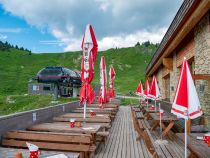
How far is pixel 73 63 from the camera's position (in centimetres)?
9288

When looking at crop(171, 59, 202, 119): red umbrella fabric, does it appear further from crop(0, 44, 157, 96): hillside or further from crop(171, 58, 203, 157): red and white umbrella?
crop(0, 44, 157, 96): hillside

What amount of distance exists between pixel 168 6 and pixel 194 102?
30.5ft

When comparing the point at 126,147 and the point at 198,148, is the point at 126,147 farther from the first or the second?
the point at 198,148

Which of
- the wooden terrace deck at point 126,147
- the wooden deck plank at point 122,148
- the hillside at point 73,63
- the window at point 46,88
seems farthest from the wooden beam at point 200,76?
the hillside at point 73,63

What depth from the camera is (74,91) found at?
22.2m

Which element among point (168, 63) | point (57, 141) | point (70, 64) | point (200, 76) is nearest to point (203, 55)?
point (200, 76)

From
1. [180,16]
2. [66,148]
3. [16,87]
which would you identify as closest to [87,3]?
[180,16]

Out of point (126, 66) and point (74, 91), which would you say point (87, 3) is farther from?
point (126, 66)

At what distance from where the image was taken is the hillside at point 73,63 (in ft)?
227

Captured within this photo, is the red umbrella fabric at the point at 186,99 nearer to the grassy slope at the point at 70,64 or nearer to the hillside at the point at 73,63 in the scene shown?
the grassy slope at the point at 70,64

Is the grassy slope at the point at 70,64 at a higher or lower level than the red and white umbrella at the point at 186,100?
higher

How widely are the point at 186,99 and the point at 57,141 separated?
2311mm

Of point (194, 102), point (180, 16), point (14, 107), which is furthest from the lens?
point (14, 107)

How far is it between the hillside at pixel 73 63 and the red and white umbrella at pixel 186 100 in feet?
186
